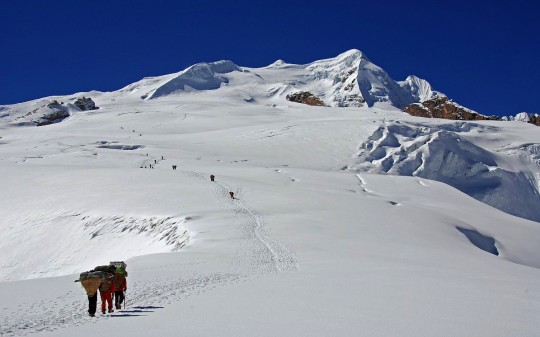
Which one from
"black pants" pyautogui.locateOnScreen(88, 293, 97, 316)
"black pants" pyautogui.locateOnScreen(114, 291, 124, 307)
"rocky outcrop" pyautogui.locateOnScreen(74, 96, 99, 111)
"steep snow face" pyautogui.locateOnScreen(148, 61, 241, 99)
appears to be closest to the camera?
"black pants" pyautogui.locateOnScreen(88, 293, 97, 316)

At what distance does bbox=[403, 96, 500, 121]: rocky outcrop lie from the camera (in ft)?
528

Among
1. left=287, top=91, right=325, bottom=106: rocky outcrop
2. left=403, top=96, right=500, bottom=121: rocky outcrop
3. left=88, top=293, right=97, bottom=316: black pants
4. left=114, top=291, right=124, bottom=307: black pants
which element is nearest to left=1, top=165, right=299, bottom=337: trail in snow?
left=88, top=293, right=97, bottom=316: black pants

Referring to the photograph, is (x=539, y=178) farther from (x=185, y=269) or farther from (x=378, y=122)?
(x=185, y=269)

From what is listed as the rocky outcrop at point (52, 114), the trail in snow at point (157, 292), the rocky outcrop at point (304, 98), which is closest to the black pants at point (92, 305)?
the trail in snow at point (157, 292)

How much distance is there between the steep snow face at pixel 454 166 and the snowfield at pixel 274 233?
0.22 meters

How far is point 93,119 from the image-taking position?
102 m

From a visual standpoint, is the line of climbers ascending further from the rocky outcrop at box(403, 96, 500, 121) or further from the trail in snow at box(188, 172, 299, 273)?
the rocky outcrop at box(403, 96, 500, 121)

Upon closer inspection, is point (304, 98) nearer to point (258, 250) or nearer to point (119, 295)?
point (258, 250)

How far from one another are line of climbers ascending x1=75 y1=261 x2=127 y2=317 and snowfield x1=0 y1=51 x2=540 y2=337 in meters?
0.43

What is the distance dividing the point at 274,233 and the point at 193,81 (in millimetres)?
163586

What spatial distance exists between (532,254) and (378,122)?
54.2 meters

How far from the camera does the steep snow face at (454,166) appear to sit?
71.0 m

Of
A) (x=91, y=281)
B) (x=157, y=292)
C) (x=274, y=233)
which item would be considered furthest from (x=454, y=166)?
(x=91, y=281)

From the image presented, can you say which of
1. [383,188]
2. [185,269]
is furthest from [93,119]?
[185,269]
